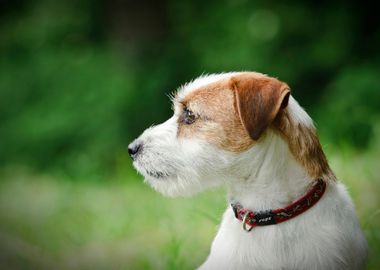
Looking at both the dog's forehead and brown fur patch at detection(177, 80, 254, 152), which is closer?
brown fur patch at detection(177, 80, 254, 152)

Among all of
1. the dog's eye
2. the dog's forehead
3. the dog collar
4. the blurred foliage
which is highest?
the dog's forehead

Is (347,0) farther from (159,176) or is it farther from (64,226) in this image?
(159,176)

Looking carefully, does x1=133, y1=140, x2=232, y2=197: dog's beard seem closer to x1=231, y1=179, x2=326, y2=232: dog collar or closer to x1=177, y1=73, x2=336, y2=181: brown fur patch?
x1=177, y1=73, x2=336, y2=181: brown fur patch

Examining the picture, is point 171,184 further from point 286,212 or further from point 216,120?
point 286,212

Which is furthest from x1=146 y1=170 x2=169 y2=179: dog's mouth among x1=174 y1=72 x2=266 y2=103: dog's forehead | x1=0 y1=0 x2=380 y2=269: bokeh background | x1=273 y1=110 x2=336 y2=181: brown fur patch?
x1=0 y1=0 x2=380 y2=269: bokeh background

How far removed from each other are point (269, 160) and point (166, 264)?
4.58 feet

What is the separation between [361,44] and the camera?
10.4m

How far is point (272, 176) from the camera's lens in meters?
3.44

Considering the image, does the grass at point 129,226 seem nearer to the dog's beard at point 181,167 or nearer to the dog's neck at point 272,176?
the dog's beard at point 181,167

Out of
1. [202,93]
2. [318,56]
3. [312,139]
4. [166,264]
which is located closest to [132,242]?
[166,264]

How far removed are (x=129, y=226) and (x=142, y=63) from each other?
21.5 feet

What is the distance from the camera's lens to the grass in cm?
469

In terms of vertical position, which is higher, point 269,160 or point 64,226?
point 269,160

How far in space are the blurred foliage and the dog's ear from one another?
5739 millimetres
